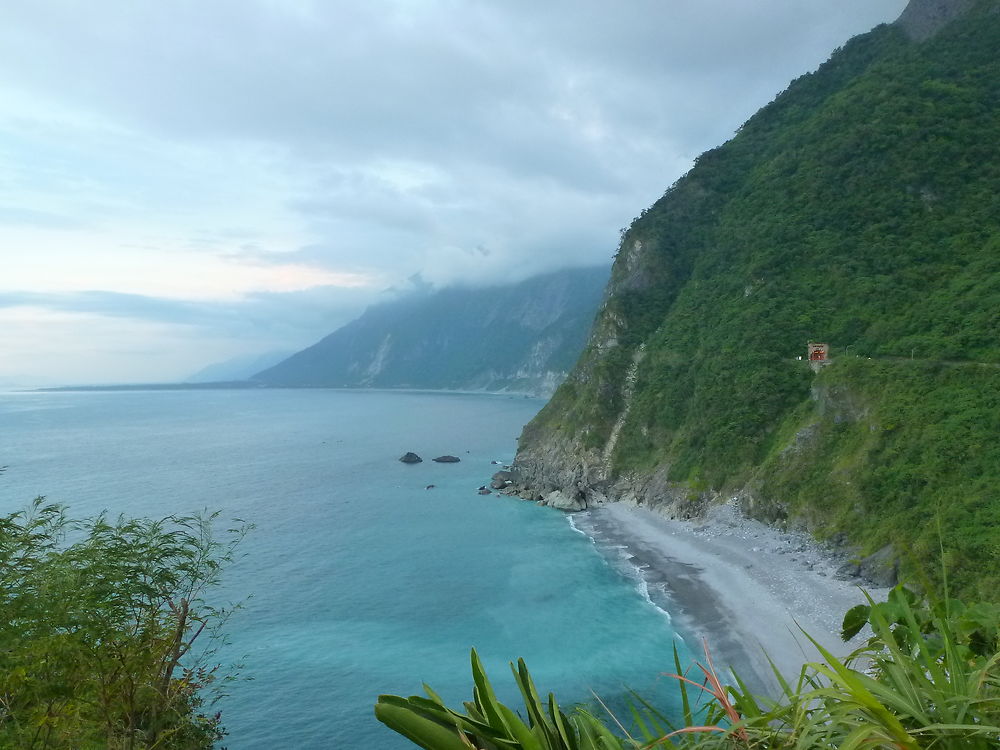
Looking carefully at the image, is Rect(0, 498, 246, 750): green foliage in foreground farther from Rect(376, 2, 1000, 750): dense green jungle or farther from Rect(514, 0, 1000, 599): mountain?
Rect(514, 0, 1000, 599): mountain

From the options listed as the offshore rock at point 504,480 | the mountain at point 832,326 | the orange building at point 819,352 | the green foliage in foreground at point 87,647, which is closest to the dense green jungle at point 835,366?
the mountain at point 832,326

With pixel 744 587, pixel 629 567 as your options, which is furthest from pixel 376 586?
pixel 744 587

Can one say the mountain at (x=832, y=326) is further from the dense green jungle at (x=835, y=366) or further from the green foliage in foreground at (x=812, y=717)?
the green foliage in foreground at (x=812, y=717)

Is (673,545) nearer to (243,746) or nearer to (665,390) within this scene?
(665,390)

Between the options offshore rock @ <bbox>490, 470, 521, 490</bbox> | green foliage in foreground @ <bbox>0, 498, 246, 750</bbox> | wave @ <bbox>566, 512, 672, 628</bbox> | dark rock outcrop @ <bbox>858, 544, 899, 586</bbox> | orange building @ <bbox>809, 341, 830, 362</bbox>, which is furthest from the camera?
offshore rock @ <bbox>490, 470, 521, 490</bbox>

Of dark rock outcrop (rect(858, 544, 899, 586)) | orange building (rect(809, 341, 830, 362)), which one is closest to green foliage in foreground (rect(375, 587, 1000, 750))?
dark rock outcrop (rect(858, 544, 899, 586))

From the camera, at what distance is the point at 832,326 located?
193 feet

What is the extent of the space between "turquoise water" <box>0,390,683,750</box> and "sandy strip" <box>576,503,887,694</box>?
2.65 metres

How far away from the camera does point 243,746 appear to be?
26.2 m

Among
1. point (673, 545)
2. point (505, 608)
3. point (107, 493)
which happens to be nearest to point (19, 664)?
point (505, 608)

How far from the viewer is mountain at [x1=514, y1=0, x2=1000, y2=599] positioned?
41656mm

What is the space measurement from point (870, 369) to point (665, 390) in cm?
2383

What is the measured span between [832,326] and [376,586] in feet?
160

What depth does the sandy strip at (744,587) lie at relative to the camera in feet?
108
